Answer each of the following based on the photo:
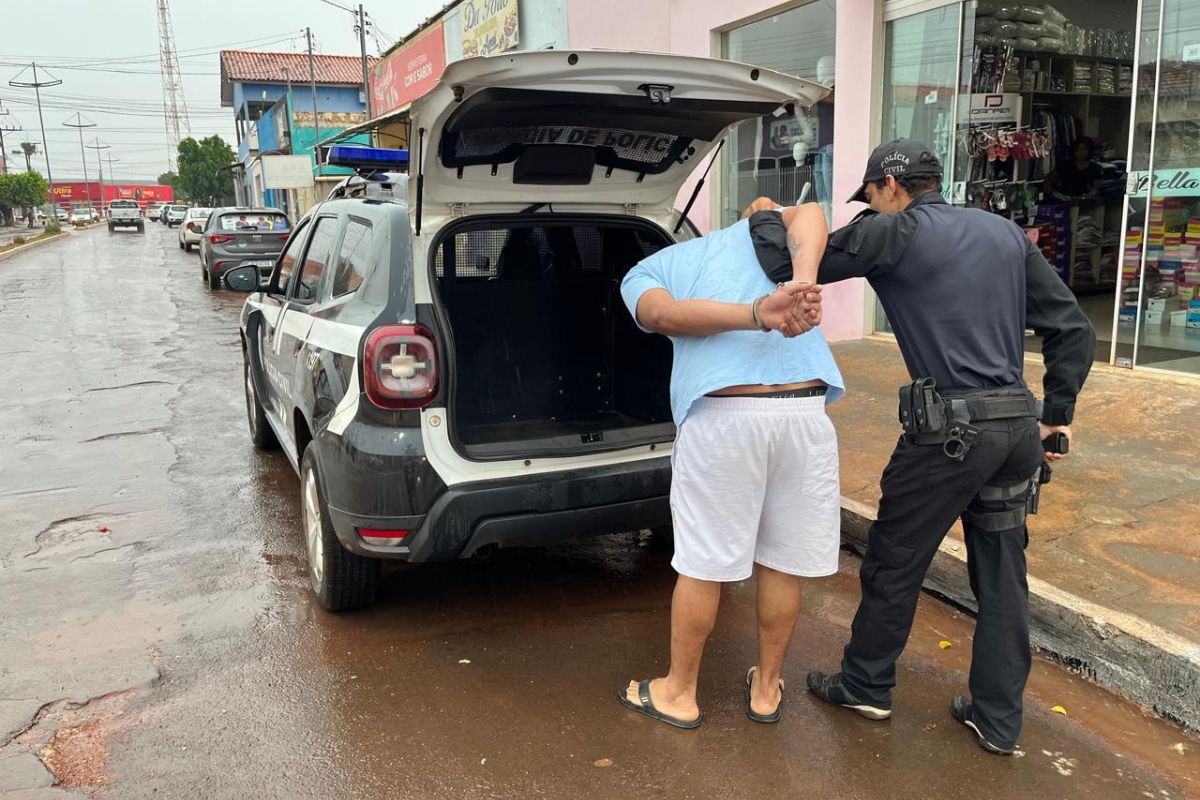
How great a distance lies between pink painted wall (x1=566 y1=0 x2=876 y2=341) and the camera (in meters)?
8.32

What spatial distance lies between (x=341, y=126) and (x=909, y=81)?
32886 millimetres

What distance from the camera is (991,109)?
8.30 metres

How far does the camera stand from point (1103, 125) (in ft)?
31.2

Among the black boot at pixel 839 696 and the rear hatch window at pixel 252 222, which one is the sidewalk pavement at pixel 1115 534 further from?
the rear hatch window at pixel 252 222

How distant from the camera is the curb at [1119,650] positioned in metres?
3.09

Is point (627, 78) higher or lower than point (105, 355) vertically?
higher

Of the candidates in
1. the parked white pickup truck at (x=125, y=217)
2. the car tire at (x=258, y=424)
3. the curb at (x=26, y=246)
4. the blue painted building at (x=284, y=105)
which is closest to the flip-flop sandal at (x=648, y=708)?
the car tire at (x=258, y=424)

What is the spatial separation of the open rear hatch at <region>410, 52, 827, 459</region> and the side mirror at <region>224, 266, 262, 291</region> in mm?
1772

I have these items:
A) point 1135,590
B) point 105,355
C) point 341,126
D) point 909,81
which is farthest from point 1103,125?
point 341,126

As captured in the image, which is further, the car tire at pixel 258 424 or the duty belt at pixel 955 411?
the car tire at pixel 258 424

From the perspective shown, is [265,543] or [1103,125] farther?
[1103,125]

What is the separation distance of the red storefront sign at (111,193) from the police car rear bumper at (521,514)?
125 m

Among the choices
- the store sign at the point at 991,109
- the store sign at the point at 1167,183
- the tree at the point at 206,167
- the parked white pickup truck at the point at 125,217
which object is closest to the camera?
the store sign at the point at 1167,183

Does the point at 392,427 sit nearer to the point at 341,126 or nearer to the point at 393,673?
the point at 393,673
